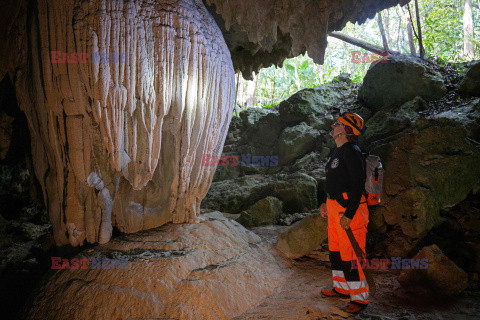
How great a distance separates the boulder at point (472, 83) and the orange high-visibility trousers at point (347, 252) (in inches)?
208

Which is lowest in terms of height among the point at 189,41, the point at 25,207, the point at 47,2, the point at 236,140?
the point at 25,207

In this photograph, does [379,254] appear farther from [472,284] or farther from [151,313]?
[151,313]

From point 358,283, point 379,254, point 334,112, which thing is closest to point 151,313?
point 358,283

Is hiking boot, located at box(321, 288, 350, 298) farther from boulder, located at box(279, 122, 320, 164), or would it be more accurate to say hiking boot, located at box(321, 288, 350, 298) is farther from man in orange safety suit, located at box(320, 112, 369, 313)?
boulder, located at box(279, 122, 320, 164)

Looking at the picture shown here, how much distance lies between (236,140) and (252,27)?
236 inches

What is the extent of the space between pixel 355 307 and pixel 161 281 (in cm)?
187

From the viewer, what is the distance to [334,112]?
30.9 ft

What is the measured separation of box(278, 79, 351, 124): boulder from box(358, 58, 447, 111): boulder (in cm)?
178

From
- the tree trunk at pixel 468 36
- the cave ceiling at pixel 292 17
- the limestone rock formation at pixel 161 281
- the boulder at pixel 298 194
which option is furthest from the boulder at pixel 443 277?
the tree trunk at pixel 468 36

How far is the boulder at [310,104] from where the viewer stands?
949cm

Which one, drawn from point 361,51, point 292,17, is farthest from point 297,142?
point 361,51

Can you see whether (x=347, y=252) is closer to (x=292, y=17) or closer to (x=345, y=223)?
(x=345, y=223)

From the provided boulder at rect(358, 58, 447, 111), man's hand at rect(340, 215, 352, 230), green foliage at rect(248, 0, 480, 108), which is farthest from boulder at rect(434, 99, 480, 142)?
green foliage at rect(248, 0, 480, 108)

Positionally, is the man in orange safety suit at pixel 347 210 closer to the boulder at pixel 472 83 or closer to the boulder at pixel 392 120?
the boulder at pixel 392 120
